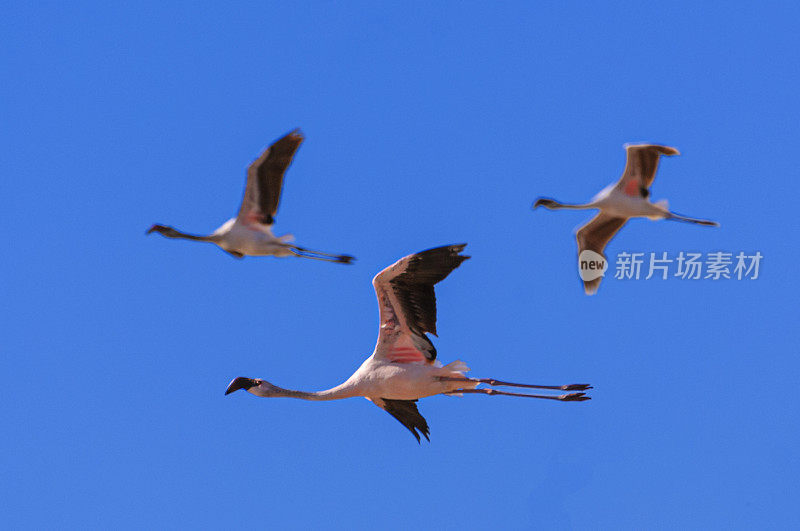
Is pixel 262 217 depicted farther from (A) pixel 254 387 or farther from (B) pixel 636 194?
(B) pixel 636 194

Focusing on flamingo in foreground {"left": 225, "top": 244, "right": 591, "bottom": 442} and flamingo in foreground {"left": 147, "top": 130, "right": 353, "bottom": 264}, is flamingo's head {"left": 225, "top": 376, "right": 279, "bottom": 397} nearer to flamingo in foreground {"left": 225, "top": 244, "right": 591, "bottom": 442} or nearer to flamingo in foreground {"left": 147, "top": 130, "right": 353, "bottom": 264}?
flamingo in foreground {"left": 225, "top": 244, "right": 591, "bottom": 442}

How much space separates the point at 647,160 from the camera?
20672 millimetres

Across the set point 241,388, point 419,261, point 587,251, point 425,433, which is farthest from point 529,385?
point 587,251

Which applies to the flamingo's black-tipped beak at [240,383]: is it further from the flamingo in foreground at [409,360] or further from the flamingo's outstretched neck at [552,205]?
the flamingo's outstretched neck at [552,205]

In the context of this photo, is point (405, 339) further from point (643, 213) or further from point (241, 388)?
point (643, 213)

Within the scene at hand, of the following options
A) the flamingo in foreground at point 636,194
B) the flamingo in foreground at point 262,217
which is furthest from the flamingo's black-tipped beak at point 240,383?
the flamingo in foreground at point 636,194

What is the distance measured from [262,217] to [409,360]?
384 centimetres

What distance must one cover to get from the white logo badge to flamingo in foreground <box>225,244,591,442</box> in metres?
5.39

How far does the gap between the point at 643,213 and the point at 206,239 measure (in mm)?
7446

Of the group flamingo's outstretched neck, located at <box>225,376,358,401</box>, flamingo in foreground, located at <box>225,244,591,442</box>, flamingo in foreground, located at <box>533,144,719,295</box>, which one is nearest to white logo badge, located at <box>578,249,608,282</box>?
flamingo in foreground, located at <box>533,144,719,295</box>

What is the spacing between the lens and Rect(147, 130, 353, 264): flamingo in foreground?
18906 mm

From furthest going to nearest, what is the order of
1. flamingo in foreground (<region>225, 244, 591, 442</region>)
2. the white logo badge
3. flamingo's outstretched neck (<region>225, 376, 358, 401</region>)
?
the white logo badge < flamingo's outstretched neck (<region>225, 376, 358, 401</region>) < flamingo in foreground (<region>225, 244, 591, 442</region>)

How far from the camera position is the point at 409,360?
17.3 metres

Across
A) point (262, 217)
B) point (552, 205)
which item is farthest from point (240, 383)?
point (552, 205)
